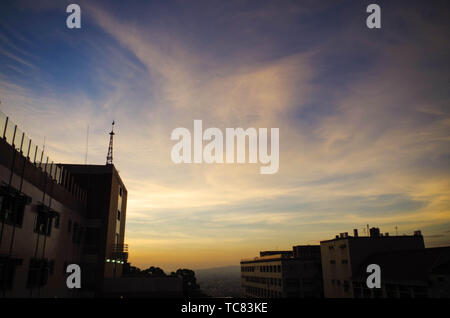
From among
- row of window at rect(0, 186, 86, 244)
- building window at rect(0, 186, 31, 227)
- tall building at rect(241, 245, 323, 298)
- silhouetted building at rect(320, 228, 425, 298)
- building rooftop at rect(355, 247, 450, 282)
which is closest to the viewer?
building window at rect(0, 186, 31, 227)

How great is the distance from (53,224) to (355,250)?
59182 millimetres

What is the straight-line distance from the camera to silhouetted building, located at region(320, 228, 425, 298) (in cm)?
6462

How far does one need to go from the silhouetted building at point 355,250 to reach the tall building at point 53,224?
155 ft

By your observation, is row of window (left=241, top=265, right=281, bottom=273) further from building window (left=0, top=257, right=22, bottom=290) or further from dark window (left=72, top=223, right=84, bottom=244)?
building window (left=0, top=257, right=22, bottom=290)

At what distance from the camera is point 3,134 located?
74.2ft

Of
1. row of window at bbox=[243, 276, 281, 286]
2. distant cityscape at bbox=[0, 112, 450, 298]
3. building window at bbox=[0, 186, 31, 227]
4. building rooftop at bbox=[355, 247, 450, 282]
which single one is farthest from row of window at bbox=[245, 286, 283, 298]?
building window at bbox=[0, 186, 31, 227]

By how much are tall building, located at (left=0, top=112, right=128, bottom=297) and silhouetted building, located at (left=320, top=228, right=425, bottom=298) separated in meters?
47.3

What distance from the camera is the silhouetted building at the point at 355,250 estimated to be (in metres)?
64.6

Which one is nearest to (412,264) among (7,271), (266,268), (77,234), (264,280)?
(77,234)

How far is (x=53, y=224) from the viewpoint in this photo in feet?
105

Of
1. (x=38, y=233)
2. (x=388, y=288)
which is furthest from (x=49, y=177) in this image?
(x=388, y=288)

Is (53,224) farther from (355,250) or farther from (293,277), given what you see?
(293,277)

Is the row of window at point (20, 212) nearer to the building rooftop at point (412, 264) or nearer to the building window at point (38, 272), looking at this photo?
the building window at point (38, 272)
